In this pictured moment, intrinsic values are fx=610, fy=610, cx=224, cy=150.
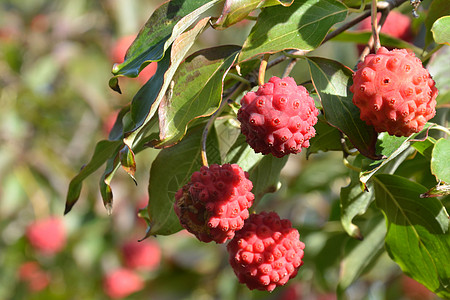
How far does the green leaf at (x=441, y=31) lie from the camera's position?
0.80m

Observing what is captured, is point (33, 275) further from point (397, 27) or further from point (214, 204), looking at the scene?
point (214, 204)

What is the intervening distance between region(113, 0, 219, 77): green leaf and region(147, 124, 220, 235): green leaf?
0.60 ft

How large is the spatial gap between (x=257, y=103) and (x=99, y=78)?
8.41 feet

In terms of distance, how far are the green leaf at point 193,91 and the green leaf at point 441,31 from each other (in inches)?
10.4

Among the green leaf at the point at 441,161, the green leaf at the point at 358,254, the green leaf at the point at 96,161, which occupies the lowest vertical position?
the green leaf at the point at 358,254

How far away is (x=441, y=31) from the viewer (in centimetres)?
82

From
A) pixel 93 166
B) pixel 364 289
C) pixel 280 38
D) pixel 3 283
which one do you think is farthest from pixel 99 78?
pixel 280 38

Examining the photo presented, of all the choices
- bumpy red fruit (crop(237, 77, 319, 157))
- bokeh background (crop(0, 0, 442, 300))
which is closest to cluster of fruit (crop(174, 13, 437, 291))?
bumpy red fruit (crop(237, 77, 319, 157))

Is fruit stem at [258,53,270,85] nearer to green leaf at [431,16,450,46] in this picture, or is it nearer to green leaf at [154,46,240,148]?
green leaf at [154,46,240,148]

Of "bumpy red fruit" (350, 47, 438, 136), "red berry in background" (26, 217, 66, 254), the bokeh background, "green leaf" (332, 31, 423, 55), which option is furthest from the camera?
"red berry in background" (26, 217, 66, 254)

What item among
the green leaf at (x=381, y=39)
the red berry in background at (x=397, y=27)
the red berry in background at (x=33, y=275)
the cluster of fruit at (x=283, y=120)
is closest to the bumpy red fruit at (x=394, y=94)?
the cluster of fruit at (x=283, y=120)

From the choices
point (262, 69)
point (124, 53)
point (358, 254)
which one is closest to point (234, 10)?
point (262, 69)

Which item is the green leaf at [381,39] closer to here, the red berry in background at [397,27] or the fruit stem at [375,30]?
the red berry in background at [397,27]

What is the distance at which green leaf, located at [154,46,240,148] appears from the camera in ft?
2.60
